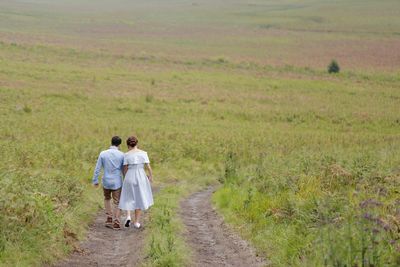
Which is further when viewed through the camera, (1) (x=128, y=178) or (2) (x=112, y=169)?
(2) (x=112, y=169)

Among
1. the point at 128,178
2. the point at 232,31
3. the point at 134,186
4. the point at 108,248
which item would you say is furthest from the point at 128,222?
the point at 232,31

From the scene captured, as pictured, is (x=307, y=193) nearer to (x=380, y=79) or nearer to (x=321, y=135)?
(x=321, y=135)

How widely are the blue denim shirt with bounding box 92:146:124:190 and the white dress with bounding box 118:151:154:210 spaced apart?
165 mm

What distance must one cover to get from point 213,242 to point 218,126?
1165 inches

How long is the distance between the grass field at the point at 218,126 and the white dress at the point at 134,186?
1.67ft

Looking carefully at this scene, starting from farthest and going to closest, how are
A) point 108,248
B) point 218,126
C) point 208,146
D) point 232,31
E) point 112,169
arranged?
1. point 232,31
2. point 218,126
3. point 208,146
4. point 112,169
5. point 108,248

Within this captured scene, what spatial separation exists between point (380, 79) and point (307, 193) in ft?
188

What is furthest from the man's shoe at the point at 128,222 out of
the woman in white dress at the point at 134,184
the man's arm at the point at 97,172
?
the man's arm at the point at 97,172

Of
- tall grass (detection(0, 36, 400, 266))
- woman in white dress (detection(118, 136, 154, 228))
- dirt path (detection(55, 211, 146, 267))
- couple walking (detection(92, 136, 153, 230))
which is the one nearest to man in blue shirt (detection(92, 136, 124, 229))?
couple walking (detection(92, 136, 153, 230))

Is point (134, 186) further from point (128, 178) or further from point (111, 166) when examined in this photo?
point (111, 166)

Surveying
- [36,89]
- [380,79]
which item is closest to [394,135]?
[36,89]

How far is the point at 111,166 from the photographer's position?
14398mm

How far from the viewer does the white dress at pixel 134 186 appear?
14.3 m

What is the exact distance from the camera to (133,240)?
13.1m
